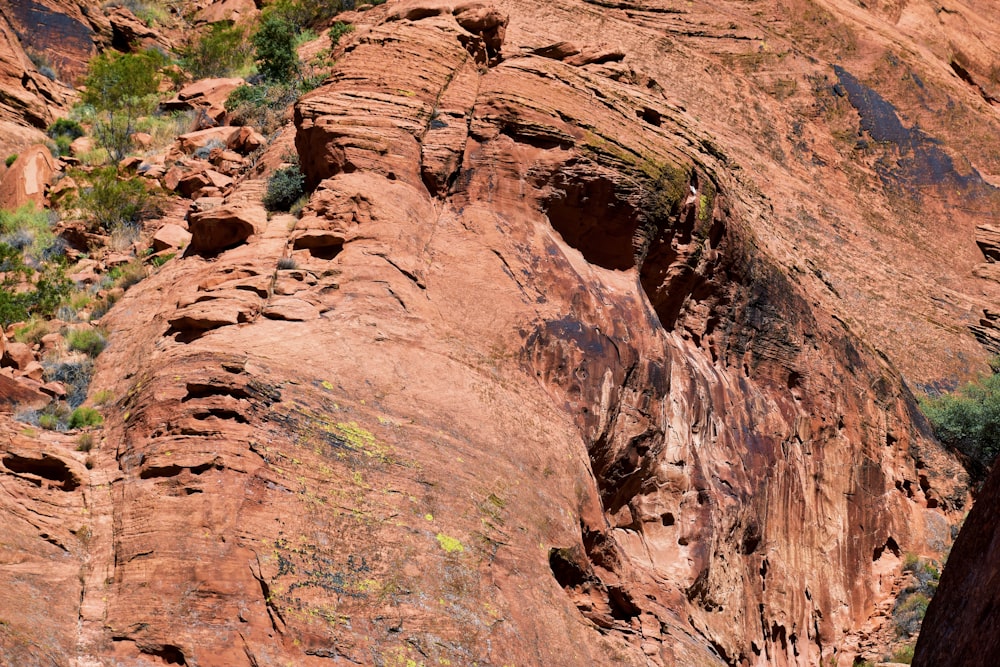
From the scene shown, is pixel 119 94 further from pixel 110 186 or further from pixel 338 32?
pixel 110 186

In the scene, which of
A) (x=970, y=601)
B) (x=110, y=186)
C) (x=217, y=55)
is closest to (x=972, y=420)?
(x=970, y=601)

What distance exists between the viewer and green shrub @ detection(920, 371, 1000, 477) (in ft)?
74.8

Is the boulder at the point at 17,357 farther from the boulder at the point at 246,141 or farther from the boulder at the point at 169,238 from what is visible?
the boulder at the point at 246,141

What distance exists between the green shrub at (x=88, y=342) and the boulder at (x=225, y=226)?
1623mm

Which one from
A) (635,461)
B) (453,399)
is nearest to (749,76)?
(635,461)

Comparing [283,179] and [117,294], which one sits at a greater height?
[283,179]

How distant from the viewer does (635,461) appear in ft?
43.9

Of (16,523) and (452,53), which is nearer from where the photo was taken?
(16,523)

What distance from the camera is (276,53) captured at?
2539cm

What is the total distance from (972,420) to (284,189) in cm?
1826

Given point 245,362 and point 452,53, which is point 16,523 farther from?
point 452,53

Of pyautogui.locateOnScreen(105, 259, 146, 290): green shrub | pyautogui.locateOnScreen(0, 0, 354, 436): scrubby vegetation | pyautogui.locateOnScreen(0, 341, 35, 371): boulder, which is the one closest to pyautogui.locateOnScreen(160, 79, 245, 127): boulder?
pyautogui.locateOnScreen(0, 0, 354, 436): scrubby vegetation

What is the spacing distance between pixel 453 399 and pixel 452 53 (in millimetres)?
6061

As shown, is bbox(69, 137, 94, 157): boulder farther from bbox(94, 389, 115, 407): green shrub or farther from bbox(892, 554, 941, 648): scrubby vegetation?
bbox(892, 554, 941, 648): scrubby vegetation
